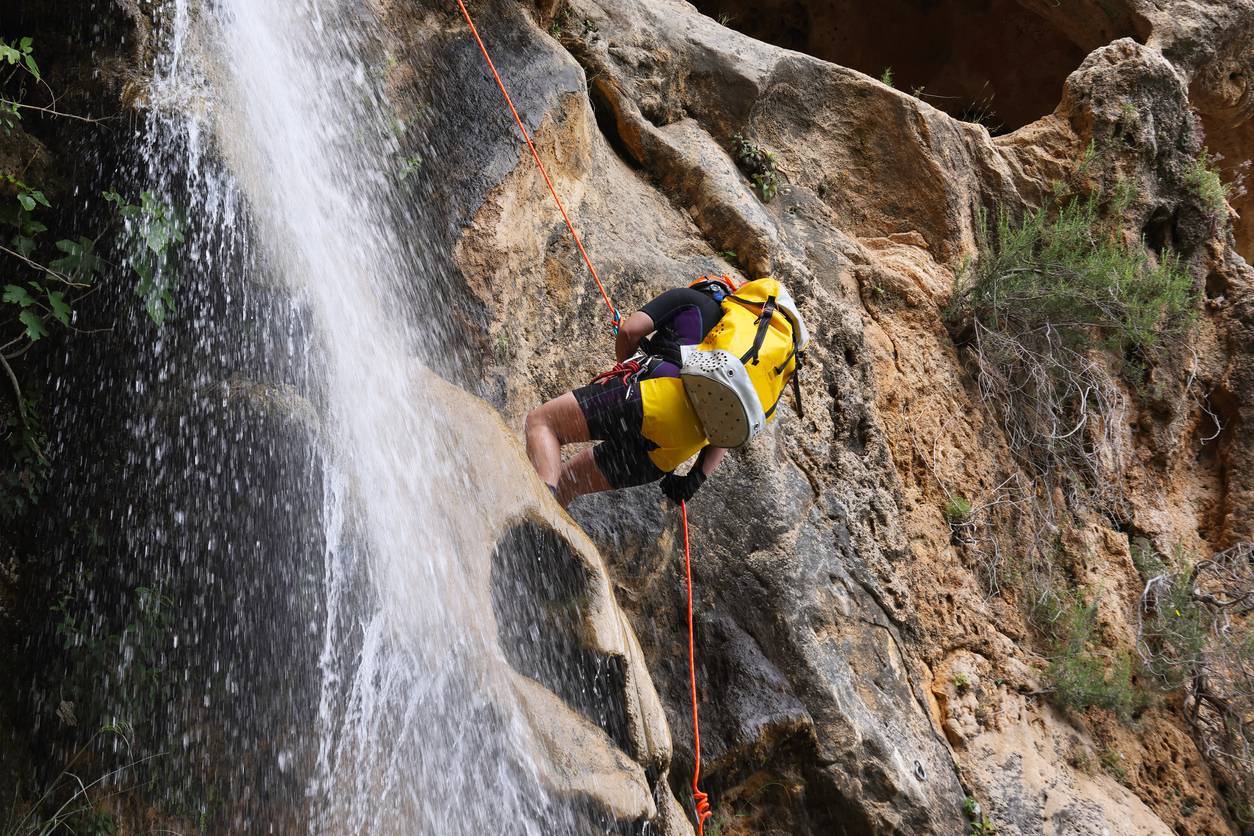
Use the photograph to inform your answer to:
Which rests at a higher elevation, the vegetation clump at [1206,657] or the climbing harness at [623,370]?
the climbing harness at [623,370]

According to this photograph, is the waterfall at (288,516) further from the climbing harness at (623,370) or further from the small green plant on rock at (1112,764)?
the small green plant on rock at (1112,764)

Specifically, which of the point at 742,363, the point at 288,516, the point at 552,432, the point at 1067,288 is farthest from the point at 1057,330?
the point at 288,516

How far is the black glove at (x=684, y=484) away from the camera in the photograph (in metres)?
4.46

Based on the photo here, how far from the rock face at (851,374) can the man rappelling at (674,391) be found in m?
0.54

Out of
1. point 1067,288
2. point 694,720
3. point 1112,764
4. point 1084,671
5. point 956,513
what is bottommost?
point 1112,764

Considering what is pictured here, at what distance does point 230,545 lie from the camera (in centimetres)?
343

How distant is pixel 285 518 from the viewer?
341 centimetres

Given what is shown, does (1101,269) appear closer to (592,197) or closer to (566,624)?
(592,197)

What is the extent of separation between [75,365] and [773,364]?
2619 mm

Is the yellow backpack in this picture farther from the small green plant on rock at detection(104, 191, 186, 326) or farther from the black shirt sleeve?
the small green plant on rock at detection(104, 191, 186, 326)

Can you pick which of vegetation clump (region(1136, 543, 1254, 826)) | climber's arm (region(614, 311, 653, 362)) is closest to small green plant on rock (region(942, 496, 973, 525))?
vegetation clump (region(1136, 543, 1254, 826))

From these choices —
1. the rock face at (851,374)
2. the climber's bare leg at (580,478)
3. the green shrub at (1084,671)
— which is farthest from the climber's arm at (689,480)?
the green shrub at (1084,671)

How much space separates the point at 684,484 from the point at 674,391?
50cm

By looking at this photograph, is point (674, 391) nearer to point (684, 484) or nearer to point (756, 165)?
point (684, 484)
